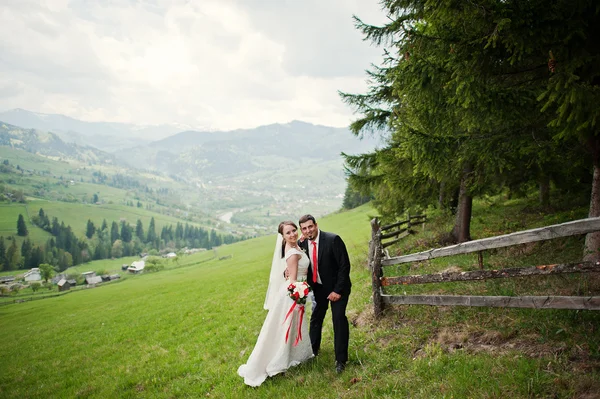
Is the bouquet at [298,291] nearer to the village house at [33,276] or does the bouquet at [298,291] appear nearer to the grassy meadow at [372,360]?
the grassy meadow at [372,360]

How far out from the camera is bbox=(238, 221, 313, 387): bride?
6160 millimetres

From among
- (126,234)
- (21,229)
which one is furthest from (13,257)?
(126,234)

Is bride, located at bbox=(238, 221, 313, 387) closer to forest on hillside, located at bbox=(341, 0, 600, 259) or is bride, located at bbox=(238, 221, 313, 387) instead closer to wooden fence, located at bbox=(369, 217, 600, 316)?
wooden fence, located at bbox=(369, 217, 600, 316)

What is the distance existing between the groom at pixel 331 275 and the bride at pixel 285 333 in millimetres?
203

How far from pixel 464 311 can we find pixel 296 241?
3.66m

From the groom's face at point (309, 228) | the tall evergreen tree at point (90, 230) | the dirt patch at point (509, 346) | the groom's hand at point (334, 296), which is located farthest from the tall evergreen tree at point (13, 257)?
the dirt patch at point (509, 346)

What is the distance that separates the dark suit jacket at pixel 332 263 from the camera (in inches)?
236

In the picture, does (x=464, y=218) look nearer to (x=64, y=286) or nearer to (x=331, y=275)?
(x=331, y=275)

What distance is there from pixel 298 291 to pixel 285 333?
93 centimetres

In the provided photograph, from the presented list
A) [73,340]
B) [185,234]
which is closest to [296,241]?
[73,340]

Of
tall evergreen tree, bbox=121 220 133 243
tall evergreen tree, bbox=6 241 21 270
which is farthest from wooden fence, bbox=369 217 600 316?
tall evergreen tree, bbox=121 220 133 243

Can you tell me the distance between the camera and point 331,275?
616 cm

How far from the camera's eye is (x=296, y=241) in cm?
622

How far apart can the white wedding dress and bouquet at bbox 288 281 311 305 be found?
0.71ft
